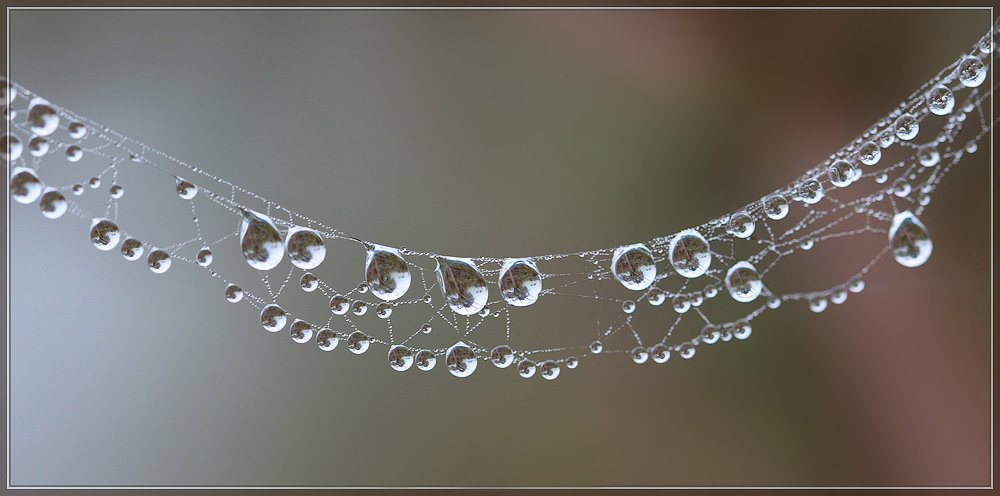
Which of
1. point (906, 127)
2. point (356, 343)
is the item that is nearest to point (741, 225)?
point (906, 127)

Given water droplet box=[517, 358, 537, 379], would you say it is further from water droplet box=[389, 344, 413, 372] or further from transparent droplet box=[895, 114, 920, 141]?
transparent droplet box=[895, 114, 920, 141]

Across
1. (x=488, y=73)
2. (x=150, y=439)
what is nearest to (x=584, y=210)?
(x=488, y=73)

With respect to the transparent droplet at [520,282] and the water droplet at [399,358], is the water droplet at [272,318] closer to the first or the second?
the water droplet at [399,358]

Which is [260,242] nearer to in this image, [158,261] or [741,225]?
[158,261]

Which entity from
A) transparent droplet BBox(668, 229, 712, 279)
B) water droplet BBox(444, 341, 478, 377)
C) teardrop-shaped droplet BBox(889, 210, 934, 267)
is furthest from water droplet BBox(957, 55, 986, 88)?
water droplet BBox(444, 341, 478, 377)

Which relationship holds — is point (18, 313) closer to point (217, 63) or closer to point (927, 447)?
point (217, 63)

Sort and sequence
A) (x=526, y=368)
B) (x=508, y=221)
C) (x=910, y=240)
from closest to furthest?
1. (x=910, y=240)
2. (x=526, y=368)
3. (x=508, y=221)
